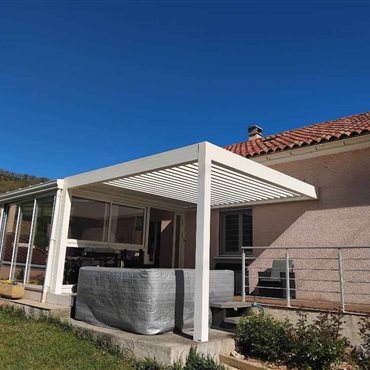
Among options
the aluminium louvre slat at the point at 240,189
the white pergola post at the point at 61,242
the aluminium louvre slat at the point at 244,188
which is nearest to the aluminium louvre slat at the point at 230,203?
the aluminium louvre slat at the point at 244,188

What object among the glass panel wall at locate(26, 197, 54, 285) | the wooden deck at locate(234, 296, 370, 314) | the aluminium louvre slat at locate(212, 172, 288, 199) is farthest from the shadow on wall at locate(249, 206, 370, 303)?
the glass panel wall at locate(26, 197, 54, 285)

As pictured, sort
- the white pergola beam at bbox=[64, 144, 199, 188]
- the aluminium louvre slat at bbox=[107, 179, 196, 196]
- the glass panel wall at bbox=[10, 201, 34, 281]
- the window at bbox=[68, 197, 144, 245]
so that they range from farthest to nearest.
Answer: the glass panel wall at bbox=[10, 201, 34, 281]
the window at bbox=[68, 197, 144, 245]
the aluminium louvre slat at bbox=[107, 179, 196, 196]
the white pergola beam at bbox=[64, 144, 199, 188]

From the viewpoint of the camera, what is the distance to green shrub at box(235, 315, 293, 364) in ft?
19.2

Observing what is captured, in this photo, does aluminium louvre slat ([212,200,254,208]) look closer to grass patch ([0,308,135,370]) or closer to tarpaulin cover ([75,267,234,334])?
tarpaulin cover ([75,267,234,334])

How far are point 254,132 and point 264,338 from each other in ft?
40.4

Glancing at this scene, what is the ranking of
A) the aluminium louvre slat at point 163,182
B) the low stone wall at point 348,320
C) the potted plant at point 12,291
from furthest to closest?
the potted plant at point 12,291, the aluminium louvre slat at point 163,182, the low stone wall at point 348,320

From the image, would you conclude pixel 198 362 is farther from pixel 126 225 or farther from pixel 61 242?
pixel 126 225

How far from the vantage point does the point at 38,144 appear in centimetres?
2481

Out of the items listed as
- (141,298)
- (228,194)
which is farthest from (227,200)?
(141,298)

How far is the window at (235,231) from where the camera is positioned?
11.8 meters

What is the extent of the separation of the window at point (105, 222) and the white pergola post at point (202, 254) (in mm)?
5374

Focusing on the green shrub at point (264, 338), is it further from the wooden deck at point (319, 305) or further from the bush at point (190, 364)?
the wooden deck at point (319, 305)

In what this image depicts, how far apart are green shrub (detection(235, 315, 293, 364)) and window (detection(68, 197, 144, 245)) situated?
5.82 metres

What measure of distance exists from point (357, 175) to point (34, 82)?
1438 cm
